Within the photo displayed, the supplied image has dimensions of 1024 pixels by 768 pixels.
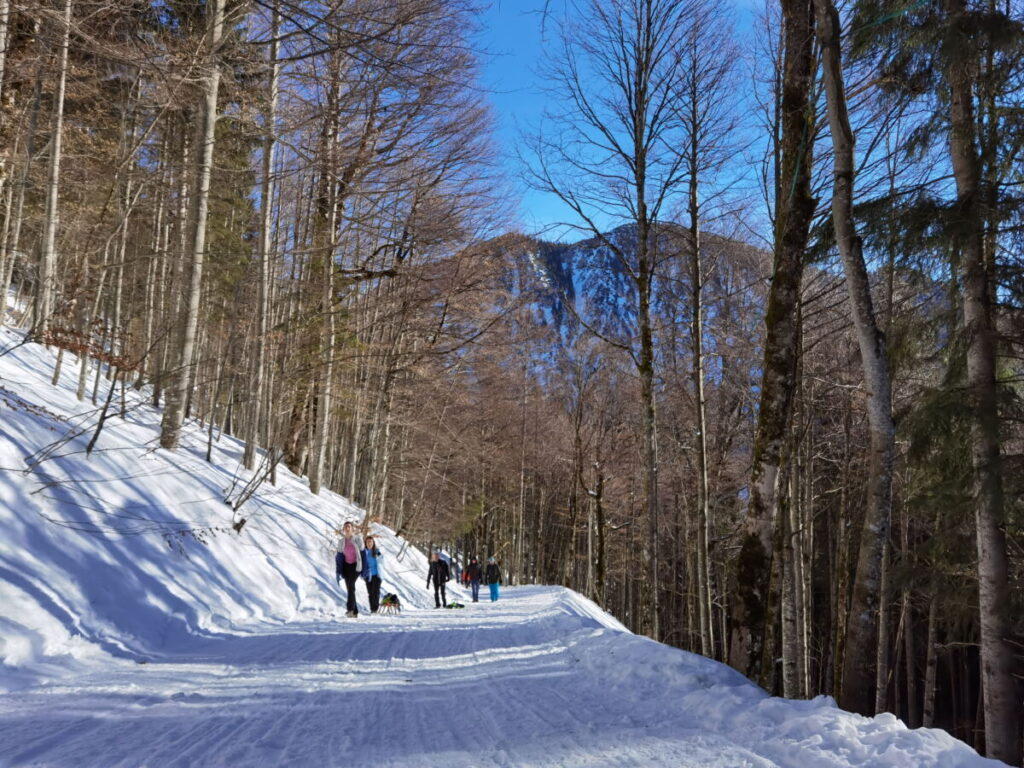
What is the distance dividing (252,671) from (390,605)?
7961mm

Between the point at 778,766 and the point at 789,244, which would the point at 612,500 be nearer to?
the point at 789,244

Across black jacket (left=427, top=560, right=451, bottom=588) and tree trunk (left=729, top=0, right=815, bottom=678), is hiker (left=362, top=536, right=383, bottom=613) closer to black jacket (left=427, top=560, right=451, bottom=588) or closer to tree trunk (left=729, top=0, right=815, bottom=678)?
black jacket (left=427, top=560, right=451, bottom=588)

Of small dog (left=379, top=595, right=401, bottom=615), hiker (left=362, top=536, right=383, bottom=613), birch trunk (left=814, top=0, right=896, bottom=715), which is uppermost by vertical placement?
birch trunk (left=814, top=0, right=896, bottom=715)

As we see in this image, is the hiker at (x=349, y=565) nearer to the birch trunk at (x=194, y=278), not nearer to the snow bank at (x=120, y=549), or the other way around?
the snow bank at (x=120, y=549)

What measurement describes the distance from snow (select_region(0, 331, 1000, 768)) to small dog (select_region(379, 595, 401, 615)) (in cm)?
210

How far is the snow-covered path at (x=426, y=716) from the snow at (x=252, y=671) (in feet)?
0.07

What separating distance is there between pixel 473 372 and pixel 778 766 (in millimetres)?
20137

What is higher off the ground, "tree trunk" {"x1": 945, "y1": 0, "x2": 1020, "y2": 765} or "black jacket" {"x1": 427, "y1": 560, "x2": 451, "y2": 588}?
"tree trunk" {"x1": 945, "y1": 0, "x2": 1020, "y2": 765}

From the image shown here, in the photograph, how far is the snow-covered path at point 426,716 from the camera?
3838 millimetres

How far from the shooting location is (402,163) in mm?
16422

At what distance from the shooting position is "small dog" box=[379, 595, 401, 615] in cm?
1344

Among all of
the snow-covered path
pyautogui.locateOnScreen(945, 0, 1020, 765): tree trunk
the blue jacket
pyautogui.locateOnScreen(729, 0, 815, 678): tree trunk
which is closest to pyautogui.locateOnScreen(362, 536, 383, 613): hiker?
the blue jacket

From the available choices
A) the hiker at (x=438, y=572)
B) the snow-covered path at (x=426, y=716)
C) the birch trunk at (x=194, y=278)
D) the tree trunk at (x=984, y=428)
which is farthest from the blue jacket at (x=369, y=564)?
the tree trunk at (x=984, y=428)

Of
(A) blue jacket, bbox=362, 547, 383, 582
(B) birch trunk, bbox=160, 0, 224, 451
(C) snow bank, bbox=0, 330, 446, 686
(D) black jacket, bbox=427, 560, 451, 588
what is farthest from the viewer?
(D) black jacket, bbox=427, 560, 451, 588
